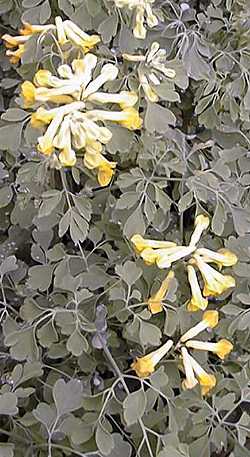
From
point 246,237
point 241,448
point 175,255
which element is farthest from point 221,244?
point 241,448

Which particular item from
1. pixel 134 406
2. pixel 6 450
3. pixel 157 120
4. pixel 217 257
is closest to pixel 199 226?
pixel 217 257

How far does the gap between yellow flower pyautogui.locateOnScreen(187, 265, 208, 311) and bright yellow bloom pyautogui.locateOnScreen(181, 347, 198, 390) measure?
66mm

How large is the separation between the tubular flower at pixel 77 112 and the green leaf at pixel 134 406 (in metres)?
0.29

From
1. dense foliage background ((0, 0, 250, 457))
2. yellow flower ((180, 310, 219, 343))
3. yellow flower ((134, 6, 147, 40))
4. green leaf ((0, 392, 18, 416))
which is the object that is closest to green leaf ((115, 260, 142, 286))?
dense foliage background ((0, 0, 250, 457))

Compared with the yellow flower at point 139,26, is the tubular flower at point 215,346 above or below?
below

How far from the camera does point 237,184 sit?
124 centimetres

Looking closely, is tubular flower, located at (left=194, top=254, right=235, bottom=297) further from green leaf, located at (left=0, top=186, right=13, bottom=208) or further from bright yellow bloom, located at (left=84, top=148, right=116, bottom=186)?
green leaf, located at (left=0, top=186, right=13, bottom=208)

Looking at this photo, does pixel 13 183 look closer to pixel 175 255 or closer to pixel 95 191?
pixel 95 191

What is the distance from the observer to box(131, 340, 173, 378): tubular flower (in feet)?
3.43

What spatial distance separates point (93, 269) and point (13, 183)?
210 millimetres

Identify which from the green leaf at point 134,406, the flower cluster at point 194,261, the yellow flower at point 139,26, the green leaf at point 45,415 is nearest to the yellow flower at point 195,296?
the flower cluster at point 194,261

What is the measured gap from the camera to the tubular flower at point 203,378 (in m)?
1.06

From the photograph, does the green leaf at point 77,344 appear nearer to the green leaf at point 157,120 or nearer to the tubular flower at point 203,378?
the tubular flower at point 203,378

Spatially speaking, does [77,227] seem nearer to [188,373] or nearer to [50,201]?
[50,201]
